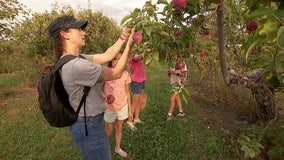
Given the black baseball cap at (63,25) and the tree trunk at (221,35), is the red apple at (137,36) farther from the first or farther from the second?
the black baseball cap at (63,25)

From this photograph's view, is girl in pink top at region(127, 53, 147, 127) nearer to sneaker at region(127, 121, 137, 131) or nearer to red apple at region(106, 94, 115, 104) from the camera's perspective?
sneaker at region(127, 121, 137, 131)

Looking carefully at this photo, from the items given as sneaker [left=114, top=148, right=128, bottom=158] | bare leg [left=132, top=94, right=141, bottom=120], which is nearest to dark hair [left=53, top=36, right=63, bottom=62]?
sneaker [left=114, top=148, right=128, bottom=158]

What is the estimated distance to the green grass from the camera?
4414 mm

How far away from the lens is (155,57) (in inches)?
73.4

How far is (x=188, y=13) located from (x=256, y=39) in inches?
24.5

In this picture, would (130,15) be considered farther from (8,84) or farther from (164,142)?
(8,84)

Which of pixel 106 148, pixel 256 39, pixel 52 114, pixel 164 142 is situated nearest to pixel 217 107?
pixel 164 142

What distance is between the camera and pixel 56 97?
87.8 inches

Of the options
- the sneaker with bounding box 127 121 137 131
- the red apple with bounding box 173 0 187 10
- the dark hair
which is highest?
the red apple with bounding box 173 0 187 10

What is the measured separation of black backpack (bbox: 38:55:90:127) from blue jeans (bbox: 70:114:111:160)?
121 millimetres

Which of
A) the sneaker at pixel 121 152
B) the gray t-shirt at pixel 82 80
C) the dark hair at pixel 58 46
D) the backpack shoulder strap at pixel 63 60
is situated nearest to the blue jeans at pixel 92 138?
the gray t-shirt at pixel 82 80

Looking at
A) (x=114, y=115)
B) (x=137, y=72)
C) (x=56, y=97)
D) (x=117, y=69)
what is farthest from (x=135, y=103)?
(x=56, y=97)

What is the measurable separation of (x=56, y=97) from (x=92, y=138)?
46 centimetres

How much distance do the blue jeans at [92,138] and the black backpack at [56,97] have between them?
121 millimetres
